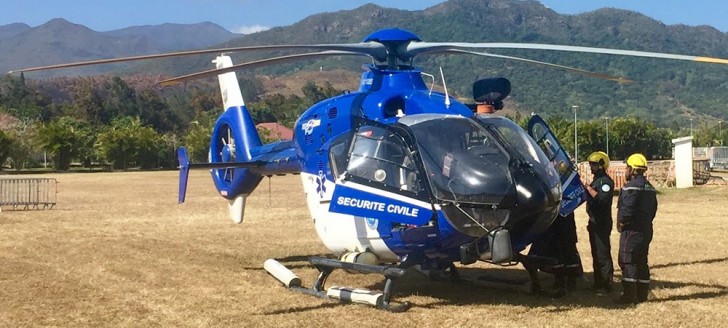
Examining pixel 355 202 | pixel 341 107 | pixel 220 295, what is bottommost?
pixel 220 295

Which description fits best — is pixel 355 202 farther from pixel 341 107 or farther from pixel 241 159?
pixel 241 159

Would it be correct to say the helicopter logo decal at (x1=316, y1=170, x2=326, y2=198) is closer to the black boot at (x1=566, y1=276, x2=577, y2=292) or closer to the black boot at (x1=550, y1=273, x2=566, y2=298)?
the black boot at (x1=550, y1=273, x2=566, y2=298)

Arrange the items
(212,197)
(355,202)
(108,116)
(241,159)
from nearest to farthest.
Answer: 1. (355,202)
2. (241,159)
3. (212,197)
4. (108,116)

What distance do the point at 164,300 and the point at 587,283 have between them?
5.71 meters

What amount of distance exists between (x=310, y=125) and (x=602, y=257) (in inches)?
169

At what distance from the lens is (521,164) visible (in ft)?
28.5

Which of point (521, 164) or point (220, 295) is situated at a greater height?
point (521, 164)

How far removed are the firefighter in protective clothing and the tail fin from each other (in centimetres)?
657

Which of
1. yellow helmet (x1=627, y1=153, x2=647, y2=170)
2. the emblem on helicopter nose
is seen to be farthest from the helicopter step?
yellow helmet (x1=627, y1=153, x2=647, y2=170)

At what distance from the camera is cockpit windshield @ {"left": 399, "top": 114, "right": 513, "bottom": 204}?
8377mm

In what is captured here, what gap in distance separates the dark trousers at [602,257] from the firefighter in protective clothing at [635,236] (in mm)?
797

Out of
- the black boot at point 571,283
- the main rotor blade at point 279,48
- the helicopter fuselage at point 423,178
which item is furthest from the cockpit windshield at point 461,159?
the black boot at point 571,283

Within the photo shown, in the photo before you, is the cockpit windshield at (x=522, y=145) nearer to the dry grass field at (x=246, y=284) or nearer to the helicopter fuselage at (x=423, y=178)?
the helicopter fuselage at (x=423, y=178)

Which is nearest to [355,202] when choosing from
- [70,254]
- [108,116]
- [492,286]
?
[492,286]
